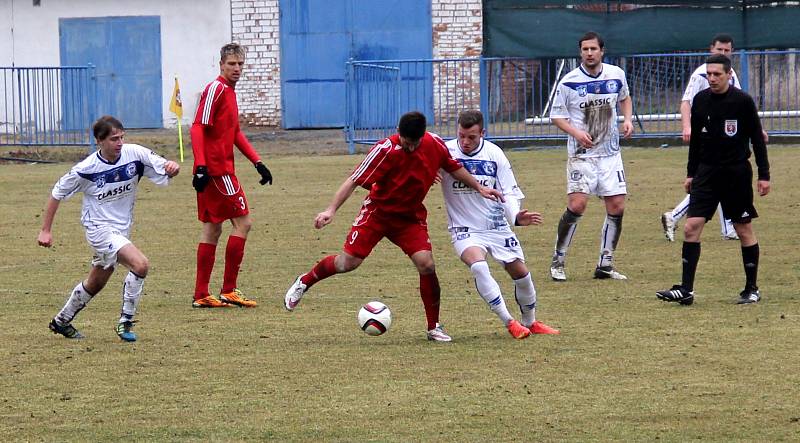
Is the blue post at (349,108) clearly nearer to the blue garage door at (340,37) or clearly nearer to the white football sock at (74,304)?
the blue garage door at (340,37)

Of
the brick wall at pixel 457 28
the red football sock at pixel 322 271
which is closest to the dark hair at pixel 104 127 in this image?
the red football sock at pixel 322 271

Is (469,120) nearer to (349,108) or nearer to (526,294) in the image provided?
(526,294)

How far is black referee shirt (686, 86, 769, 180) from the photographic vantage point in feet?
32.7

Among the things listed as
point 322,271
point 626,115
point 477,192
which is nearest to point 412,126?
point 477,192

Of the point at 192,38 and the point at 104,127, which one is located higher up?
the point at 192,38

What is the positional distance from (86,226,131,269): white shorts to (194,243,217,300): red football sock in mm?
1434

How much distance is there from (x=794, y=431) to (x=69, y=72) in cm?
2059

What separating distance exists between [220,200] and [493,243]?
2.65 meters

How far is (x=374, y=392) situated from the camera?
739 centimetres

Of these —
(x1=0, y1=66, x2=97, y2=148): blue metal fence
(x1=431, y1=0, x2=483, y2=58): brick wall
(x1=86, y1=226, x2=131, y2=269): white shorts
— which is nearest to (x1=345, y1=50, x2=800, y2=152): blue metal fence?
(x1=431, y1=0, x2=483, y2=58): brick wall

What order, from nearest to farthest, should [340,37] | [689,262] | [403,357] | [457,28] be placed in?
1. [403,357]
2. [689,262]
3. [457,28]
4. [340,37]

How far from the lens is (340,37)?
29.5 meters

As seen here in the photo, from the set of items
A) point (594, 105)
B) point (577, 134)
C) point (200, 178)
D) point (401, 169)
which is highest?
point (594, 105)

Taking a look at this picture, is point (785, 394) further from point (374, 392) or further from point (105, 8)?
point (105, 8)
